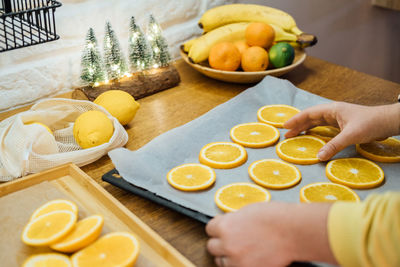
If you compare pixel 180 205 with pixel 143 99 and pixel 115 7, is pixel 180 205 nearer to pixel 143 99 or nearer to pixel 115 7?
pixel 143 99

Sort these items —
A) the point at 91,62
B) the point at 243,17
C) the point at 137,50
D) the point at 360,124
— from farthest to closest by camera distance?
the point at 243,17 → the point at 137,50 → the point at 91,62 → the point at 360,124

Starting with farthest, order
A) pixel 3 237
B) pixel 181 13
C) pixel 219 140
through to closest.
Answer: pixel 181 13 < pixel 219 140 < pixel 3 237

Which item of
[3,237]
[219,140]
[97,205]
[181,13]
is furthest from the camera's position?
[181,13]

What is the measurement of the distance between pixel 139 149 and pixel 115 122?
11 cm

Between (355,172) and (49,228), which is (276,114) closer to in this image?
(355,172)

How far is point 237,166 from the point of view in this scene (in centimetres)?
105

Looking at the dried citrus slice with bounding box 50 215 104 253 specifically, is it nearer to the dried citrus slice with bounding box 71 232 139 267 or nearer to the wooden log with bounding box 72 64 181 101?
the dried citrus slice with bounding box 71 232 139 267


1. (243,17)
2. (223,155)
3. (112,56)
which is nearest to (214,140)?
(223,155)

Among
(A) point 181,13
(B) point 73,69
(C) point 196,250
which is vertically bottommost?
(C) point 196,250

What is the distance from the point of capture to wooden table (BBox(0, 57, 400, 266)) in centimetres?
85

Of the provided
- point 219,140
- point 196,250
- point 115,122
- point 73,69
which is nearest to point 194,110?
point 219,140

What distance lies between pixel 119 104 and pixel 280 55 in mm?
Result: 600

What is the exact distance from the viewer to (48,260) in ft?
2.29

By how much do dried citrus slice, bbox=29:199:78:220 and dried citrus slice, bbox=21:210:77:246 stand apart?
0.03 metres
